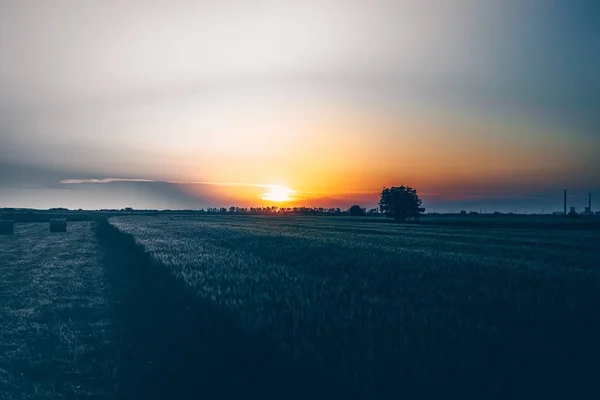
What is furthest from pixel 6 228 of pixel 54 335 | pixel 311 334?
pixel 311 334

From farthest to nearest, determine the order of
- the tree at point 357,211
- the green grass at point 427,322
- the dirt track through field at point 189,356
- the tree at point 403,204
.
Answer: the tree at point 357,211 < the tree at point 403,204 < the dirt track through field at point 189,356 < the green grass at point 427,322

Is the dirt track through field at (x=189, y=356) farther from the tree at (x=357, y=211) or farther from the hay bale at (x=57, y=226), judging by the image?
the tree at (x=357, y=211)

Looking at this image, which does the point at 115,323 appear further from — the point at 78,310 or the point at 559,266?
the point at 559,266

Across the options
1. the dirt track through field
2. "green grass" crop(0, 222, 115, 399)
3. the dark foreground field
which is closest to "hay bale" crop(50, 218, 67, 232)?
"green grass" crop(0, 222, 115, 399)

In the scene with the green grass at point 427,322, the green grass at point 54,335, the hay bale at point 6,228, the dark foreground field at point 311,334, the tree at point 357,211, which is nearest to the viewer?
the green grass at point 427,322

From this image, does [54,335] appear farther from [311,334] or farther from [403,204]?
[403,204]

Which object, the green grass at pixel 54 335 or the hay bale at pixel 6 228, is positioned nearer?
the green grass at pixel 54 335

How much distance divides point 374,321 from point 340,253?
16276 millimetres

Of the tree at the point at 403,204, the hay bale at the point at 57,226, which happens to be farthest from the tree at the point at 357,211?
the hay bale at the point at 57,226

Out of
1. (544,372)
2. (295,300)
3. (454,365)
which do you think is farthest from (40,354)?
(544,372)

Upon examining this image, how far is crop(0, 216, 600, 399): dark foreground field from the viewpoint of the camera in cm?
762

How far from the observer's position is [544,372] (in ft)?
25.4

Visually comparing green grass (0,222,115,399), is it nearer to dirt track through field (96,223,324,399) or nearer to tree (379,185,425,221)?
dirt track through field (96,223,324,399)

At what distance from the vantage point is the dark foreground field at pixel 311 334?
762 cm
